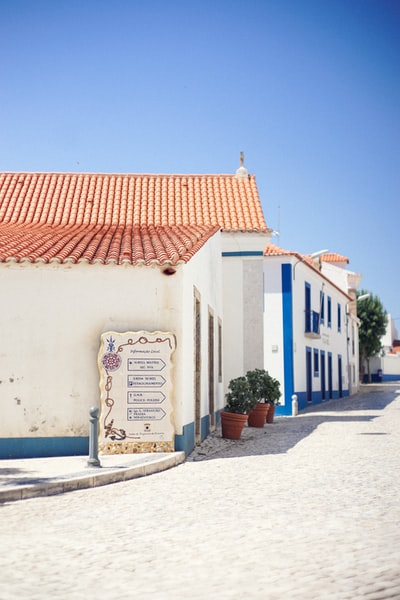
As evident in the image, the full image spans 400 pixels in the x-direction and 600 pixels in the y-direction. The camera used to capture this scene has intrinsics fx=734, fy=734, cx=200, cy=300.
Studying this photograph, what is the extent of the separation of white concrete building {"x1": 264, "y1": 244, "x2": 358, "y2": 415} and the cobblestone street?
1540 cm

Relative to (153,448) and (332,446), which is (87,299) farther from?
(332,446)

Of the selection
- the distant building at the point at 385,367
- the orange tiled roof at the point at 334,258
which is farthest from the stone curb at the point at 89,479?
the distant building at the point at 385,367

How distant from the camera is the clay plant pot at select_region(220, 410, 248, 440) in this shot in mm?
15039

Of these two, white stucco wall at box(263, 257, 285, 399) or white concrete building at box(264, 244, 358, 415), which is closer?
white concrete building at box(264, 244, 358, 415)

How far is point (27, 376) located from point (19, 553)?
6489 millimetres

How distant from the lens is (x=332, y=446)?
42.9ft

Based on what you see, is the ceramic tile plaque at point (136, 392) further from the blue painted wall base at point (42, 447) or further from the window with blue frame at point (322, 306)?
the window with blue frame at point (322, 306)

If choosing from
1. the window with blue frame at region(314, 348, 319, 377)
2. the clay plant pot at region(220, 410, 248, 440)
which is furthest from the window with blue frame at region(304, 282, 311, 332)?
the clay plant pot at region(220, 410, 248, 440)

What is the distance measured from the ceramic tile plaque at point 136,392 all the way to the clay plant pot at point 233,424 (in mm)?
3603

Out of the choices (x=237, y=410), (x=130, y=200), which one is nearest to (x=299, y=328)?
(x=130, y=200)

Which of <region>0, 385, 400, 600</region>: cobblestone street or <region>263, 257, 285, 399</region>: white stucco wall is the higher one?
<region>263, 257, 285, 399</region>: white stucco wall

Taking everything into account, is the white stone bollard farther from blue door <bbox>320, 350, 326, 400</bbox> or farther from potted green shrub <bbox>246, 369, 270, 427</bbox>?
blue door <bbox>320, 350, 326, 400</bbox>

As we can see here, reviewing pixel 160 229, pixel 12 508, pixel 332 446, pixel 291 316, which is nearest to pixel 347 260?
pixel 291 316

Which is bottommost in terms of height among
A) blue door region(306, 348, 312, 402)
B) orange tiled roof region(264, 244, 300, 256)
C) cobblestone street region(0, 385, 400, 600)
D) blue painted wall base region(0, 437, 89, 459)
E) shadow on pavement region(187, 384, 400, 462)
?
cobblestone street region(0, 385, 400, 600)
